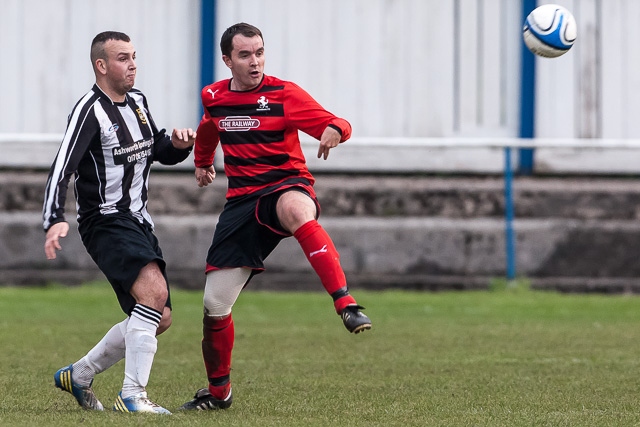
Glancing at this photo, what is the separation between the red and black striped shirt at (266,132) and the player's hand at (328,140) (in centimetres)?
18

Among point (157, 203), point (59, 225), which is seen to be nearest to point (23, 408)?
point (59, 225)

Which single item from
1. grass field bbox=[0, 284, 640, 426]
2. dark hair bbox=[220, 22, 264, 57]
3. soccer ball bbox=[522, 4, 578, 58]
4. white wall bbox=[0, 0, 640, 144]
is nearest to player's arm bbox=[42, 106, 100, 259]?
dark hair bbox=[220, 22, 264, 57]

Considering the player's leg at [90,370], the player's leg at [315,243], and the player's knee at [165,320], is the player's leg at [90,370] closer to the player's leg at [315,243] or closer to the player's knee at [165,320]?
the player's knee at [165,320]

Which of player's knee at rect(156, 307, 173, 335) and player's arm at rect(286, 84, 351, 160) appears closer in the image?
player's arm at rect(286, 84, 351, 160)

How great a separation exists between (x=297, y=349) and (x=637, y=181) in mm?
6631

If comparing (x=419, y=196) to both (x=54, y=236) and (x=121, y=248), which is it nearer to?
(x=121, y=248)

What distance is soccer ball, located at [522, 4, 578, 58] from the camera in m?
7.20

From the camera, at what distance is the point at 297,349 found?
8.70 m

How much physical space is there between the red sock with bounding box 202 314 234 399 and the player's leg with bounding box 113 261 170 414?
17.3 inches

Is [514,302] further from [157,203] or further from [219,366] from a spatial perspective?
[219,366]

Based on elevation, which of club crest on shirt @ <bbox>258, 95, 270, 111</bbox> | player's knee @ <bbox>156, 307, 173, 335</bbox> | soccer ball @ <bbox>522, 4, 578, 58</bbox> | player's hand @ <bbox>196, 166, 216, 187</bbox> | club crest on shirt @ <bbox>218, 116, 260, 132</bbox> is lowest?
player's knee @ <bbox>156, 307, 173, 335</bbox>

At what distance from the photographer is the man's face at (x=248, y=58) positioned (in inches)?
239

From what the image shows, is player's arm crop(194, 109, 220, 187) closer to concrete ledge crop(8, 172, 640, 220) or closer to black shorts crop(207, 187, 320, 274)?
black shorts crop(207, 187, 320, 274)

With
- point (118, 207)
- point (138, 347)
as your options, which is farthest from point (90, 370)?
point (118, 207)
